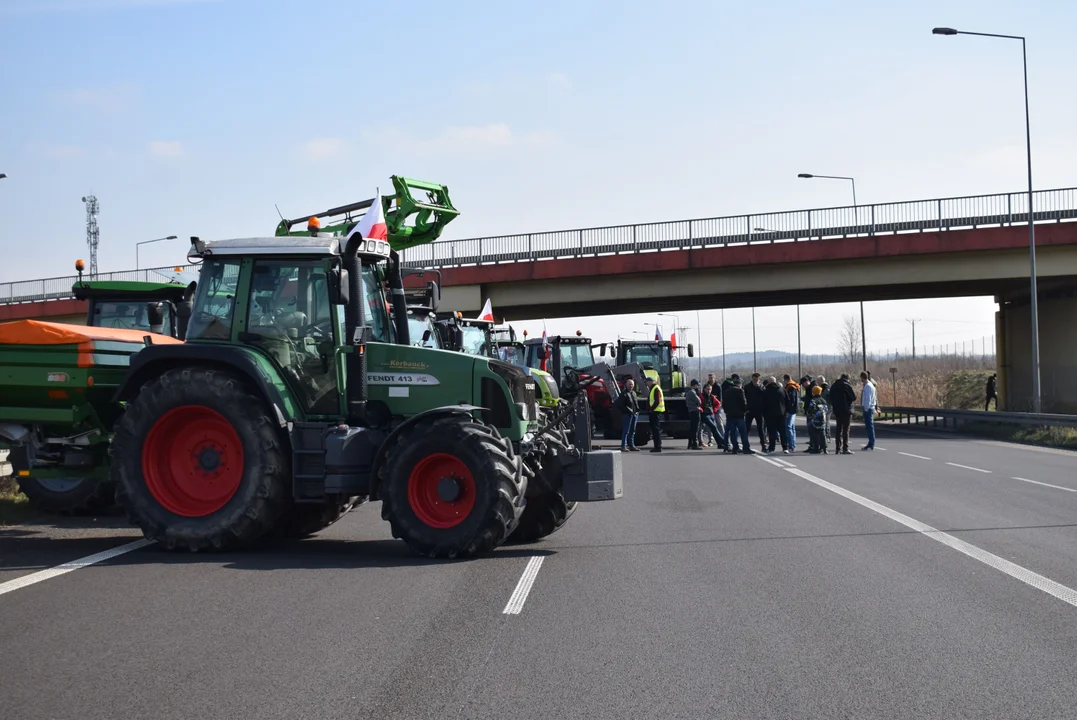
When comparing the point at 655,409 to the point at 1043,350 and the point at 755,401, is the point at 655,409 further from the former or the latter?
the point at 1043,350

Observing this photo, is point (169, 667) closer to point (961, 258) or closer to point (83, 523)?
point (83, 523)

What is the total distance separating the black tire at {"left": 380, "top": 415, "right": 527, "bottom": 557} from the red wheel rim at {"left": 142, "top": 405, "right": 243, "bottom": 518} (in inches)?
64.2

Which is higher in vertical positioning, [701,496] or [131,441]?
[131,441]

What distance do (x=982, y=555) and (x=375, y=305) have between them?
239 inches

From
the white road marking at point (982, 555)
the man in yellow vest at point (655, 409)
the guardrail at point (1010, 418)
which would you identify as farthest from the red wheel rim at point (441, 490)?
the guardrail at point (1010, 418)

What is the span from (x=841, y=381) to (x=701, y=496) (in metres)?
10.4

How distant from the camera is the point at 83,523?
40.4ft

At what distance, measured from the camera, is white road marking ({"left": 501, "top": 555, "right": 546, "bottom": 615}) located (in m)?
7.54

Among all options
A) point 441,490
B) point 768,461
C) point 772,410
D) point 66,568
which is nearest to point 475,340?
point 768,461

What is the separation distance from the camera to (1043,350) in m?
40.3

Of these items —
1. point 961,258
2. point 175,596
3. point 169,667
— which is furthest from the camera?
point 961,258

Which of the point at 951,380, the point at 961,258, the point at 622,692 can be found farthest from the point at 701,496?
the point at 951,380

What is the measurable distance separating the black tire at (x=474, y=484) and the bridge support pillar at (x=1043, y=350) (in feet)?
109

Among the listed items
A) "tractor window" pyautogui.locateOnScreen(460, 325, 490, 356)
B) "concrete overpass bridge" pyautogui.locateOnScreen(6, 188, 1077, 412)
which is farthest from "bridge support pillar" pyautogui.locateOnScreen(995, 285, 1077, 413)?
"tractor window" pyautogui.locateOnScreen(460, 325, 490, 356)
